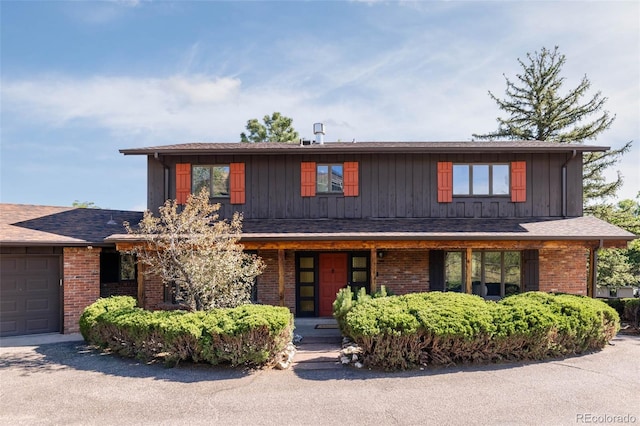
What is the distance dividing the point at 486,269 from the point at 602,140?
14.6 m

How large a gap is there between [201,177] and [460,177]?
8.01 m

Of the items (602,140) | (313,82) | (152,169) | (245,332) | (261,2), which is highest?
(261,2)

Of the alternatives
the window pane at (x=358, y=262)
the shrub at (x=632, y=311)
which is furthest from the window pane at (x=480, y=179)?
the shrub at (x=632, y=311)

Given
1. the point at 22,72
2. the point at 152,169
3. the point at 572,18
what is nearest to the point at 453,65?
the point at 572,18

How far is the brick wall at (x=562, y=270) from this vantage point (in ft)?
38.2

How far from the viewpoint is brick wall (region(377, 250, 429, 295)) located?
38.7ft

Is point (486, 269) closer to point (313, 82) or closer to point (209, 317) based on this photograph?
point (209, 317)

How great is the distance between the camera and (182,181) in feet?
39.9

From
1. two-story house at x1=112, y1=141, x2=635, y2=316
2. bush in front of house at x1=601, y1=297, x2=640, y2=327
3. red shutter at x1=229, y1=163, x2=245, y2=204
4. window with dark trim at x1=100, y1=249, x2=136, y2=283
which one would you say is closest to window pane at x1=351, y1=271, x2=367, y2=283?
two-story house at x1=112, y1=141, x2=635, y2=316

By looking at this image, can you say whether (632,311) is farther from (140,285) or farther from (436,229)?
(140,285)

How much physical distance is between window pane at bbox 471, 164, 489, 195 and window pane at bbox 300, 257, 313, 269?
5.42 m

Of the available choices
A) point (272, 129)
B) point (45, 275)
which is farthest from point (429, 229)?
point (272, 129)

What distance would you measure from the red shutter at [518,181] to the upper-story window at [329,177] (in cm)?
520

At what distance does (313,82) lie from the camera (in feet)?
52.3
